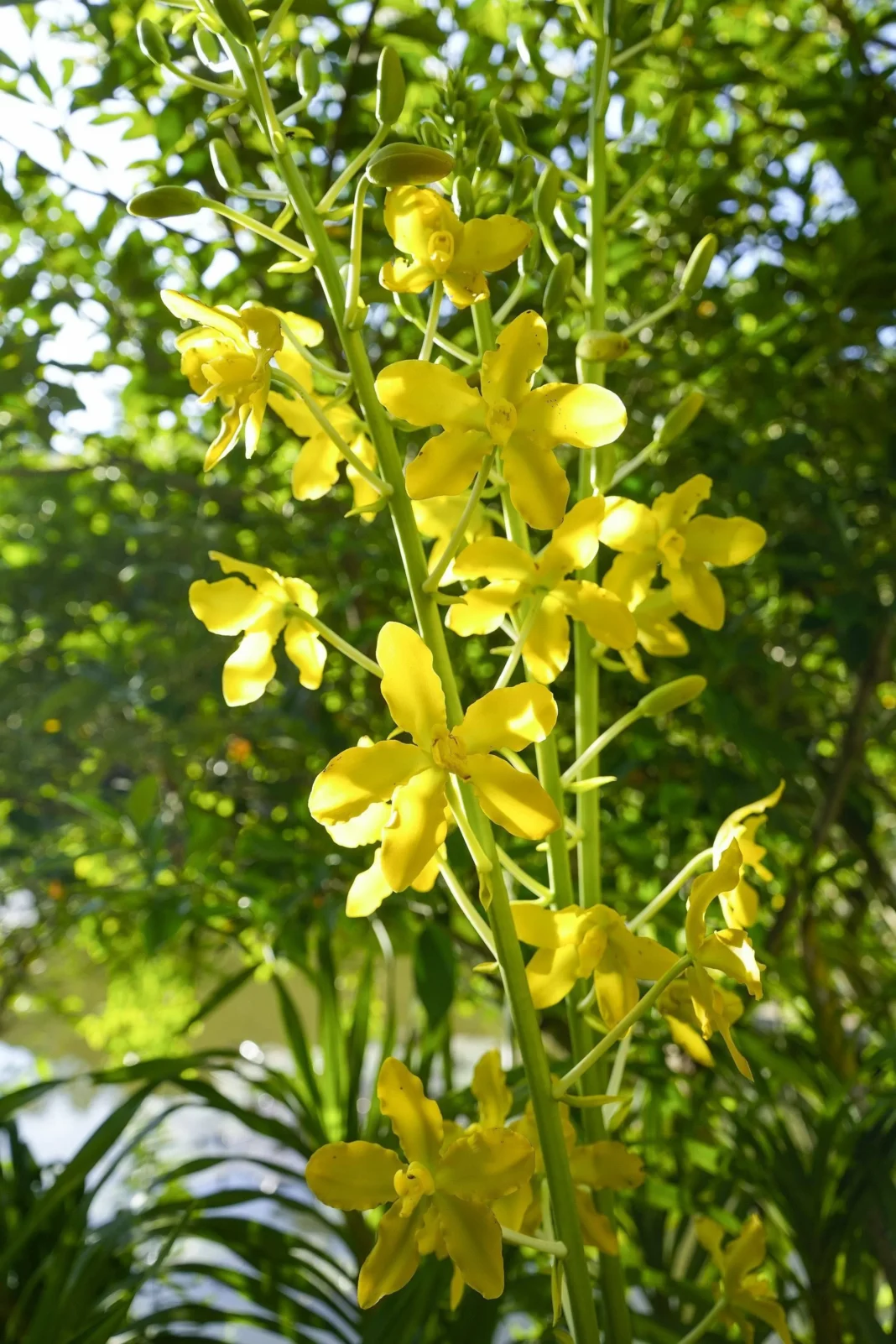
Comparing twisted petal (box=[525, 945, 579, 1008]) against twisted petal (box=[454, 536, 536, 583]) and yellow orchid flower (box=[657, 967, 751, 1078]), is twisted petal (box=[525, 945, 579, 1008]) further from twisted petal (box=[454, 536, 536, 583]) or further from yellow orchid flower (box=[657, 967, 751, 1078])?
twisted petal (box=[454, 536, 536, 583])

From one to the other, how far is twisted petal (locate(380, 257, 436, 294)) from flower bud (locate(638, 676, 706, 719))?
0.20m

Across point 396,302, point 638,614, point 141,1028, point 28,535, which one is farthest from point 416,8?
point 141,1028

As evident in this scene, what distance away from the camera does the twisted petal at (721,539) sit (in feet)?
1.49

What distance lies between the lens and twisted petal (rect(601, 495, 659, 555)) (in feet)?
1.37

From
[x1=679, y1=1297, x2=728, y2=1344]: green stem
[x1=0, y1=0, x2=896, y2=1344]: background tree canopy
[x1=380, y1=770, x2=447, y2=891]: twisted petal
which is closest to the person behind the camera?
[x1=380, y1=770, x2=447, y2=891]: twisted petal

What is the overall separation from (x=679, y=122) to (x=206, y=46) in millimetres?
238

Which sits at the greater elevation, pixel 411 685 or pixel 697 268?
pixel 697 268

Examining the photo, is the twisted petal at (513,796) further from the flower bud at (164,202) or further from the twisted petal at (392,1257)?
the flower bud at (164,202)

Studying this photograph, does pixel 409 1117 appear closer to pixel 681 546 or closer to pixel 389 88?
pixel 681 546

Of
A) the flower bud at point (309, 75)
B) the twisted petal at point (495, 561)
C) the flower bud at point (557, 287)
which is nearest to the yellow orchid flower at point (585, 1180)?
the twisted petal at point (495, 561)

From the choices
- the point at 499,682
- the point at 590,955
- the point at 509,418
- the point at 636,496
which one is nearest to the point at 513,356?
the point at 509,418

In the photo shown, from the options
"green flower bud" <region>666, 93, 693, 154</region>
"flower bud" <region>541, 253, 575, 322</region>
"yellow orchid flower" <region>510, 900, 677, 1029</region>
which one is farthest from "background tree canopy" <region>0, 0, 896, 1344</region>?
"yellow orchid flower" <region>510, 900, 677, 1029</region>

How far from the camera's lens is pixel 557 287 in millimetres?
413

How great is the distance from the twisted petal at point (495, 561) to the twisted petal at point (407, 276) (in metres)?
0.11
